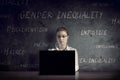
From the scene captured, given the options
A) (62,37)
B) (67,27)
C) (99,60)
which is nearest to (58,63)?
(62,37)

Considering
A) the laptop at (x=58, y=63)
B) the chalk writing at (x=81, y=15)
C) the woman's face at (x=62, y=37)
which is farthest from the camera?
the chalk writing at (x=81, y=15)

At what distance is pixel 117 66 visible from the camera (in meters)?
4.20

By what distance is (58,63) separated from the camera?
6.10 ft

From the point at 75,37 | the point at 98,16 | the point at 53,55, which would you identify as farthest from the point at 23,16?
the point at 53,55

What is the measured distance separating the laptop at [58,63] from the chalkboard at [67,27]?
227 centimetres

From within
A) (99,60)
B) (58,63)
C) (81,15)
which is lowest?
(99,60)

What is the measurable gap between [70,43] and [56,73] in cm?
232

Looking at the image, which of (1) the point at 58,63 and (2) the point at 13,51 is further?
(2) the point at 13,51

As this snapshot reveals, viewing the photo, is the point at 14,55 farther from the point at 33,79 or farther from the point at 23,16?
the point at 33,79

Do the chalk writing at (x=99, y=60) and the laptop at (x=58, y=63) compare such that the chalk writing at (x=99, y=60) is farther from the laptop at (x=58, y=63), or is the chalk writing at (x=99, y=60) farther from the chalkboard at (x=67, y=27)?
the laptop at (x=58, y=63)

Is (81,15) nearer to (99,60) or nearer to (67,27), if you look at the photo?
(67,27)

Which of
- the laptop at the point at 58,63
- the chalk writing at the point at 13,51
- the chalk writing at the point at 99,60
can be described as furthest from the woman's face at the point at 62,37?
the laptop at the point at 58,63

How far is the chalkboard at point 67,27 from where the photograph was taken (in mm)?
4172

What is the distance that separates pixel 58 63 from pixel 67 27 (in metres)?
2.33
